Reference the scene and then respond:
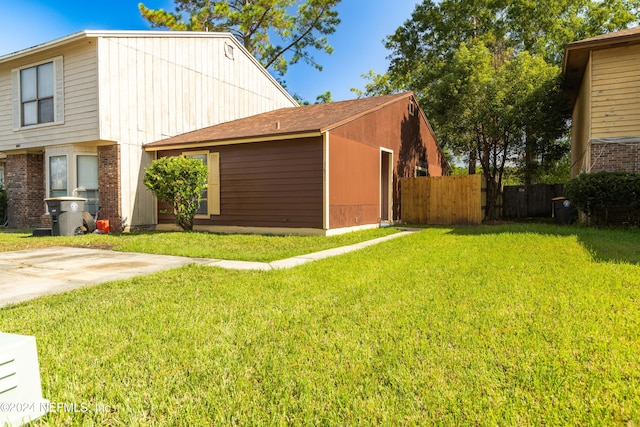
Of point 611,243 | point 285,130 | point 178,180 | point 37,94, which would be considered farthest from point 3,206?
point 611,243

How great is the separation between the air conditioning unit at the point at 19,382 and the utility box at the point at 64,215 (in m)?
9.39

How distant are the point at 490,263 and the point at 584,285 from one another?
1345mm

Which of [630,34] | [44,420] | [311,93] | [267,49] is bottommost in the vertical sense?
[44,420]

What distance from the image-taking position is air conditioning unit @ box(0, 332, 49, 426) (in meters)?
1.57

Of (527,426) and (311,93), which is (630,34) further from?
(311,93)

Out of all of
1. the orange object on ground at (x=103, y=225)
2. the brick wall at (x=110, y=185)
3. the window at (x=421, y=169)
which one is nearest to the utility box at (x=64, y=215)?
the orange object on ground at (x=103, y=225)

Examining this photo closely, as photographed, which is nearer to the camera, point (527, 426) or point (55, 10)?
point (527, 426)

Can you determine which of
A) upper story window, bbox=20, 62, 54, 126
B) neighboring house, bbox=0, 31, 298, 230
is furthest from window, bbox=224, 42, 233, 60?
upper story window, bbox=20, 62, 54, 126

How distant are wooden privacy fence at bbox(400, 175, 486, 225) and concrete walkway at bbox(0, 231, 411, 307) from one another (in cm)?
689

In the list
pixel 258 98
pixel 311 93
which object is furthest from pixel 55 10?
pixel 311 93

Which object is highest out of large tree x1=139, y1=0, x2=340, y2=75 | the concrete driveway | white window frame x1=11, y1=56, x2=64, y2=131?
large tree x1=139, y1=0, x2=340, y2=75

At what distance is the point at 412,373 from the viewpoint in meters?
2.09

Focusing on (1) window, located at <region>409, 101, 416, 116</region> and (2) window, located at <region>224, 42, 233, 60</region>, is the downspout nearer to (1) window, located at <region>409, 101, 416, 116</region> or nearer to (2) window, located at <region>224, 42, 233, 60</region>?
(1) window, located at <region>409, 101, 416, 116</region>

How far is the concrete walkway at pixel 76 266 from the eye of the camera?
4.18 metres
